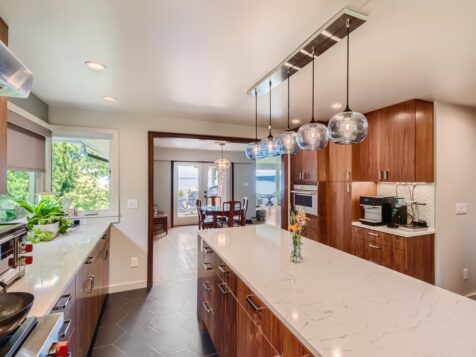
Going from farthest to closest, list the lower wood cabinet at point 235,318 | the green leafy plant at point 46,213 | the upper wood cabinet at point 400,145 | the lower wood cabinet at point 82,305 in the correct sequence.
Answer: the upper wood cabinet at point 400,145 → the green leafy plant at point 46,213 → the lower wood cabinet at point 82,305 → the lower wood cabinet at point 235,318

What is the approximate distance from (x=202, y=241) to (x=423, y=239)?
97.9 inches

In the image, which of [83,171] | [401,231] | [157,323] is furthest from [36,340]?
[401,231]

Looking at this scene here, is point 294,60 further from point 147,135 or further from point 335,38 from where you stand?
point 147,135

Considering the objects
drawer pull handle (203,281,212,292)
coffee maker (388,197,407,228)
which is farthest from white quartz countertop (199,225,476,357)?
coffee maker (388,197,407,228)

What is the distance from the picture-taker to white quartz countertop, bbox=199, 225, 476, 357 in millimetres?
824

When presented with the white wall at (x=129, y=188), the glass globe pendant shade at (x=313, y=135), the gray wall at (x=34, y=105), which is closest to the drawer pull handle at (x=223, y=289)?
the glass globe pendant shade at (x=313, y=135)

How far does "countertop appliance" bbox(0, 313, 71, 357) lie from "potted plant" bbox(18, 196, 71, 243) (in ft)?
5.13

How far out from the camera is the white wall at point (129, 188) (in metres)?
3.23

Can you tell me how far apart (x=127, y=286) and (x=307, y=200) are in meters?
2.92

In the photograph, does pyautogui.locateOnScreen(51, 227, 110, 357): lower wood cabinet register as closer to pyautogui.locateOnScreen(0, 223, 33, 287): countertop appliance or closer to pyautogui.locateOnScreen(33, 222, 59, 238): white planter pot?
pyautogui.locateOnScreen(0, 223, 33, 287): countertop appliance

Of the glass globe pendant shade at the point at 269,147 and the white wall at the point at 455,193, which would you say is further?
the white wall at the point at 455,193

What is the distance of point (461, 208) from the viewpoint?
2.99m

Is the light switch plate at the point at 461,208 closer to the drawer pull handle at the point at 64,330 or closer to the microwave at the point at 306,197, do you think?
the microwave at the point at 306,197

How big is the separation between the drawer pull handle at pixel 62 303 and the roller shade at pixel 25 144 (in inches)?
59.8
